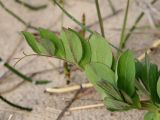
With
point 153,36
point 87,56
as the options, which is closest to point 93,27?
point 153,36

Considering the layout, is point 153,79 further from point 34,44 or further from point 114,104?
point 34,44

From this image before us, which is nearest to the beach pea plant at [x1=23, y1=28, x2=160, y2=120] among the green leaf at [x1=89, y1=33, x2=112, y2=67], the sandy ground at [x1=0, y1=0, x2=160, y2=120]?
the green leaf at [x1=89, y1=33, x2=112, y2=67]

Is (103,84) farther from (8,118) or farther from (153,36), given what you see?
(153,36)

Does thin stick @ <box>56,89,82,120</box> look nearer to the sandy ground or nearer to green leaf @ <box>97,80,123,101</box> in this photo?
the sandy ground

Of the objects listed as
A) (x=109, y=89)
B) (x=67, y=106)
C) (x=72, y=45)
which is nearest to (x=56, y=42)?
(x=72, y=45)

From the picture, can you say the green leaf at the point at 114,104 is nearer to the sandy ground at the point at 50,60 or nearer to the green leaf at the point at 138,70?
the green leaf at the point at 138,70
